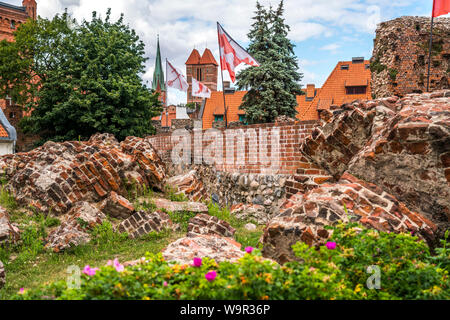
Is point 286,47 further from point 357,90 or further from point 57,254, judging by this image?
point 57,254

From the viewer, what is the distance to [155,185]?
35.8 ft

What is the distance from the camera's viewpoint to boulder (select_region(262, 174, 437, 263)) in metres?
4.14

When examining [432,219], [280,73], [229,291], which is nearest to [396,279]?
[229,291]

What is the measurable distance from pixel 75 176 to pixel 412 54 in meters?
11.8

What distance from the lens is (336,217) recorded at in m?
4.19

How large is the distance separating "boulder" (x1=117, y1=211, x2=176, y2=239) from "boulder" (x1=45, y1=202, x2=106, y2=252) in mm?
548

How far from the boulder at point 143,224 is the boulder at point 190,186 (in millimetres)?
2807

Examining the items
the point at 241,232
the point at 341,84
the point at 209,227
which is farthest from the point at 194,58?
the point at 209,227

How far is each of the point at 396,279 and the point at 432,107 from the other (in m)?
2.64

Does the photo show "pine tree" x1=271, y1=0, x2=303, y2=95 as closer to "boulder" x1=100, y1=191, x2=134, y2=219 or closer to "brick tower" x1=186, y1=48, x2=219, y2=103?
"boulder" x1=100, y1=191, x2=134, y2=219

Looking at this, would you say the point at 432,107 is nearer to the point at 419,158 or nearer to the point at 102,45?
the point at 419,158

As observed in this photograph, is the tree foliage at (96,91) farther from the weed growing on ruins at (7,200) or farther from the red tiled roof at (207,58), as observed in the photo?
the red tiled roof at (207,58)

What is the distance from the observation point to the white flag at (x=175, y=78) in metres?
20.3

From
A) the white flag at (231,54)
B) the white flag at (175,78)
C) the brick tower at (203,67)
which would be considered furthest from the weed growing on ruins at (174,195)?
the brick tower at (203,67)
